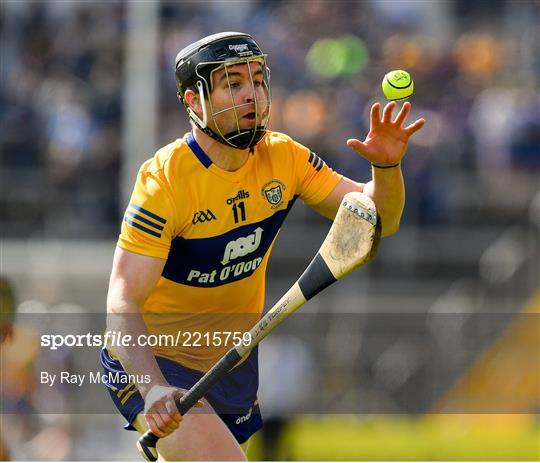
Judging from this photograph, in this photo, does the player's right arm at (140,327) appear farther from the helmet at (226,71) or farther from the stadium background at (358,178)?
the stadium background at (358,178)

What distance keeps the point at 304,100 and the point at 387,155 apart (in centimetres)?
718

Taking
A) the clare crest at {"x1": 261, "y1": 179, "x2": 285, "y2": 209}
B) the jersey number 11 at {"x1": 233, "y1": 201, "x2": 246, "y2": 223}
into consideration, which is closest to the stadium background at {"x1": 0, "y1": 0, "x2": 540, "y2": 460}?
the clare crest at {"x1": 261, "y1": 179, "x2": 285, "y2": 209}

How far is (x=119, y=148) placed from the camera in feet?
40.8

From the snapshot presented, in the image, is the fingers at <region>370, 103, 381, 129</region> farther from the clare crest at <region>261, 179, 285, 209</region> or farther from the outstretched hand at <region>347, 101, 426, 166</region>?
the clare crest at <region>261, 179, 285, 209</region>

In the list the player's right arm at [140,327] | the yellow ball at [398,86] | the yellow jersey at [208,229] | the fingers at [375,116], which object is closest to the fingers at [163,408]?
the player's right arm at [140,327]

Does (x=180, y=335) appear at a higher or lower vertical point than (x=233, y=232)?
lower

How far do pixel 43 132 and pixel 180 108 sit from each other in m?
1.31

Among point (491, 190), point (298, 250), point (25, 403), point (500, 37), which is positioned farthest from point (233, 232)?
point (500, 37)

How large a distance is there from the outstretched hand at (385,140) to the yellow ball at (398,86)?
0.09 m

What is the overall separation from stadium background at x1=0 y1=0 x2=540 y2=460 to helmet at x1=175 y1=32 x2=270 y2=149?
5741 millimetres

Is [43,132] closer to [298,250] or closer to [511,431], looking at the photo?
[298,250]

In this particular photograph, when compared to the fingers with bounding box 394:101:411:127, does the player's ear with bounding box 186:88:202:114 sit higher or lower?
higher

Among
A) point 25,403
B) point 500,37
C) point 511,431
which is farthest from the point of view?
point 500,37

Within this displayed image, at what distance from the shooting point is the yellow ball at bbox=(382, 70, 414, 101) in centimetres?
525
